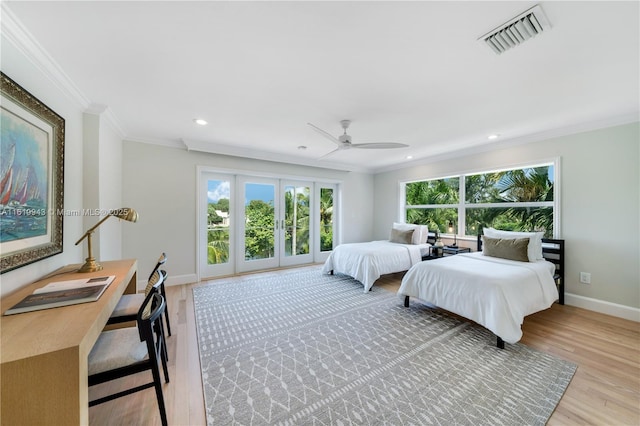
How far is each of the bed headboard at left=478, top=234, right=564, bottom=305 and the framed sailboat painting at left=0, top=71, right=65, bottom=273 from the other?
5.29 metres

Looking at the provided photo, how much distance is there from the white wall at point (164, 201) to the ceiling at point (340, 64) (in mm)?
600

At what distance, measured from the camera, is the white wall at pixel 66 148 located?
1.50 m

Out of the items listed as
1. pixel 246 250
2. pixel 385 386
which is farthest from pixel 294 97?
pixel 246 250

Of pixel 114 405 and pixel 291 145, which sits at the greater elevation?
pixel 291 145

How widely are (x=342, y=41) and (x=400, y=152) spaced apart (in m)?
3.30

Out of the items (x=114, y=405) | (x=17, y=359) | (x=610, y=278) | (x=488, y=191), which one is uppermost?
(x=488, y=191)

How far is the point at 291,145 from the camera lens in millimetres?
4180

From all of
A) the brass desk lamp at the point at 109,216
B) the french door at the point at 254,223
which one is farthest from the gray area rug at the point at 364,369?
A: the french door at the point at 254,223

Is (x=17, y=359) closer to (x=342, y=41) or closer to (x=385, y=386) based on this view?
(x=385, y=386)

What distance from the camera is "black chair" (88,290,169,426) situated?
1.26 metres

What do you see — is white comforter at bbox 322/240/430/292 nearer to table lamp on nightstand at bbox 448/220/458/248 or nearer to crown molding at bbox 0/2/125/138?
table lamp on nightstand at bbox 448/220/458/248

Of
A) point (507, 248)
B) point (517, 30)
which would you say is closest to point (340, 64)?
point (517, 30)

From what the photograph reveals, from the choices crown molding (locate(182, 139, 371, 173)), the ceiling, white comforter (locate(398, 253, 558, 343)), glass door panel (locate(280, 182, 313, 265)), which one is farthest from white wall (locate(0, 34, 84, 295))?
white comforter (locate(398, 253, 558, 343))

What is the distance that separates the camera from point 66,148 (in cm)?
213
